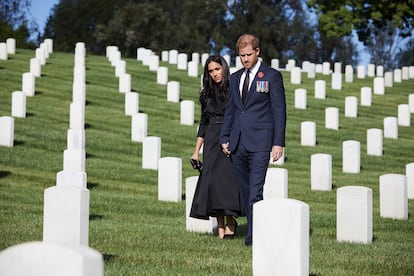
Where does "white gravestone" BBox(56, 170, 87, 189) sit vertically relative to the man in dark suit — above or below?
below

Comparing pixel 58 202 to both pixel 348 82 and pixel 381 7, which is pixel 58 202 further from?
pixel 381 7

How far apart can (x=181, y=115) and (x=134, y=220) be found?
44.4ft

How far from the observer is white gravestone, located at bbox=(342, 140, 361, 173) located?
2081cm

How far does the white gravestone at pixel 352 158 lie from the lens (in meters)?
20.8

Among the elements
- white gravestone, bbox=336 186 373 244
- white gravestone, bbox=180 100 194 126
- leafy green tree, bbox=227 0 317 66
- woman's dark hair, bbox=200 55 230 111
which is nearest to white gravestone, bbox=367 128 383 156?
white gravestone, bbox=180 100 194 126

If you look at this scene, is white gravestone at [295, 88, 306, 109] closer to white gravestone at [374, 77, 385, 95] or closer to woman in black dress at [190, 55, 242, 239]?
white gravestone at [374, 77, 385, 95]

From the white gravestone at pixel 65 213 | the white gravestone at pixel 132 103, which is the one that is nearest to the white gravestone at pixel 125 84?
the white gravestone at pixel 132 103

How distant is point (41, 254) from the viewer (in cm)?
449

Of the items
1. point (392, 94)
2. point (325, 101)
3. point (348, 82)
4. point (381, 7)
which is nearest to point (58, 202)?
point (325, 101)

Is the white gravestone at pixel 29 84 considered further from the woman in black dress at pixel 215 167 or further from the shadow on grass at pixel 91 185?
the woman in black dress at pixel 215 167

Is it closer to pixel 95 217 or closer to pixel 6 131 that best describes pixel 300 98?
pixel 6 131

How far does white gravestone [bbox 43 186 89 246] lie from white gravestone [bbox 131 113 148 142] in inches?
579

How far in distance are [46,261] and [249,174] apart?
5.60 metres

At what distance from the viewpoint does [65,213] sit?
8.01m
